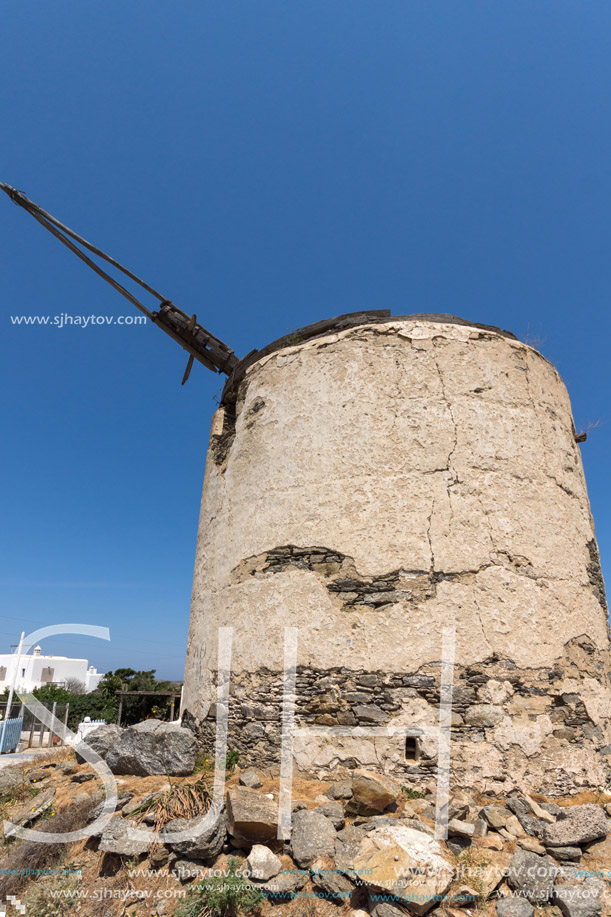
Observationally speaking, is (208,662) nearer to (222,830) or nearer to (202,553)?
(202,553)

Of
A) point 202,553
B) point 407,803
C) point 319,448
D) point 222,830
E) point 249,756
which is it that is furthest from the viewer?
point 202,553

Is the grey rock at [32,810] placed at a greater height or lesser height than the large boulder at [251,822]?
lesser

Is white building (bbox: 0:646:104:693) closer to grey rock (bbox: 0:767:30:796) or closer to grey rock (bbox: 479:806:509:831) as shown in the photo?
grey rock (bbox: 0:767:30:796)

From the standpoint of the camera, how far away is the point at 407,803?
430cm

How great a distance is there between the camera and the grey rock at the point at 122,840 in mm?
3926

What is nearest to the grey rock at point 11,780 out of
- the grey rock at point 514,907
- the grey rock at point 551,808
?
the grey rock at point 514,907

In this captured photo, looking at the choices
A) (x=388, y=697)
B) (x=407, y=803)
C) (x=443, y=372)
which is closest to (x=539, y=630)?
(x=388, y=697)

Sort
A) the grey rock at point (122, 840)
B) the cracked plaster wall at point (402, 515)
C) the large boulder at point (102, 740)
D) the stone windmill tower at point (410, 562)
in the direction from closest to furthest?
the grey rock at point (122, 840), the stone windmill tower at point (410, 562), the cracked plaster wall at point (402, 515), the large boulder at point (102, 740)

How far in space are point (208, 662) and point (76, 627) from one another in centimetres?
162

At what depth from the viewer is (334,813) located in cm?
409

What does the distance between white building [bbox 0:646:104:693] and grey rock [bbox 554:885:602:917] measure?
1613 inches

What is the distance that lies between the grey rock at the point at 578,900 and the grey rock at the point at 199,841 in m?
2.34

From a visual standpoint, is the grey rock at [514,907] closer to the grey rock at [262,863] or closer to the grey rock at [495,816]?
the grey rock at [495,816]

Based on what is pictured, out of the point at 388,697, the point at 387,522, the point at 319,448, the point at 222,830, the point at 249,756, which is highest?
the point at 319,448
